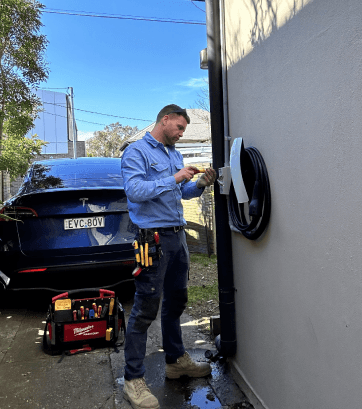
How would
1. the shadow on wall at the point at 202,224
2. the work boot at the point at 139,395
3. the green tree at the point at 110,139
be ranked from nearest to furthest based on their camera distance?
the work boot at the point at 139,395
the shadow on wall at the point at 202,224
the green tree at the point at 110,139

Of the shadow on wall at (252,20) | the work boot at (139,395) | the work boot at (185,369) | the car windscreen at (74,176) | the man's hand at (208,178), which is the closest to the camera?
the shadow on wall at (252,20)

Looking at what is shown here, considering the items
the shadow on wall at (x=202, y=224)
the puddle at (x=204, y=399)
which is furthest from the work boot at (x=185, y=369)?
the shadow on wall at (x=202, y=224)

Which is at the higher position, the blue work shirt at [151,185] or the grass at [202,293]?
the blue work shirt at [151,185]

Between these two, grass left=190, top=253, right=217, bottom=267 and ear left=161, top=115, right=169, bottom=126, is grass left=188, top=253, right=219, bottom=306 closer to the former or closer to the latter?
grass left=190, top=253, right=217, bottom=267

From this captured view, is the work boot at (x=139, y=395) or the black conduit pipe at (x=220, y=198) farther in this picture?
the black conduit pipe at (x=220, y=198)

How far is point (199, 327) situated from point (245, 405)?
50.0 inches

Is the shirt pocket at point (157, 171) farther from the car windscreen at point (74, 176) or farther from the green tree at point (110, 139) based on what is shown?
the green tree at point (110, 139)

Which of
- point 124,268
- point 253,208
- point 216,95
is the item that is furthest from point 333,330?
point 124,268

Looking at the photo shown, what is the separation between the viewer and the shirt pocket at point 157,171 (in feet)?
8.16

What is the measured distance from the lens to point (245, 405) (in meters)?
2.29

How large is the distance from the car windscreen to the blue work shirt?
1.52m

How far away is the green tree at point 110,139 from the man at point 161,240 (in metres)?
42.0

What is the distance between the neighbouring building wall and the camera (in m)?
1.31

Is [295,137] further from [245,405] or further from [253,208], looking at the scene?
[245,405]
